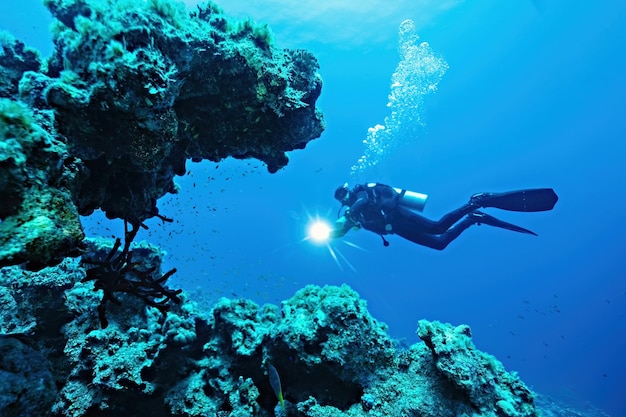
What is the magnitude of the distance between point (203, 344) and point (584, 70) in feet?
262

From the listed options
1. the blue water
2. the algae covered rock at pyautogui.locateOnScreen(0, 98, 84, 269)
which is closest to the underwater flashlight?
the algae covered rock at pyautogui.locateOnScreen(0, 98, 84, 269)

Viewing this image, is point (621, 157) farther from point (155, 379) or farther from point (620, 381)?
point (155, 379)

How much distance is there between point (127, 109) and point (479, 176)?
97.6m

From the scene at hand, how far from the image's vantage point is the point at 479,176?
8781 cm

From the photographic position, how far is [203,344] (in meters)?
5.24

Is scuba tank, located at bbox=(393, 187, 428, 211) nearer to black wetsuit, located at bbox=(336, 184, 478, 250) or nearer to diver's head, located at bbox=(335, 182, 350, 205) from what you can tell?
black wetsuit, located at bbox=(336, 184, 478, 250)

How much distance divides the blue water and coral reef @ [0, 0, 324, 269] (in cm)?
2031

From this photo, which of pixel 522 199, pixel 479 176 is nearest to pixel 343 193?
pixel 522 199

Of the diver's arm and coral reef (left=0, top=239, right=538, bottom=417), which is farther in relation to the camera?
the diver's arm

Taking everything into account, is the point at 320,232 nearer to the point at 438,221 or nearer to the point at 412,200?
the point at 412,200

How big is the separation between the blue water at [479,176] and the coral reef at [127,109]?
66.6ft

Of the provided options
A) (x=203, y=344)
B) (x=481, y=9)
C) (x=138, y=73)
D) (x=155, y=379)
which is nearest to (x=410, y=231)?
(x=203, y=344)

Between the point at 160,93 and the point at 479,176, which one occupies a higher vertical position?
the point at 479,176

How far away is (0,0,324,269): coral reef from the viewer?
7.36ft
